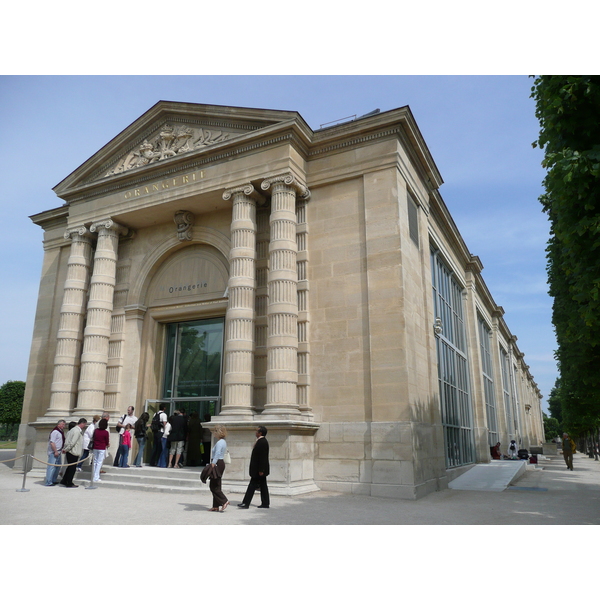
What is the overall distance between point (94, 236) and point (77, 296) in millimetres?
2623

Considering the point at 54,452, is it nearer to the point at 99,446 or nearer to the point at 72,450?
the point at 72,450

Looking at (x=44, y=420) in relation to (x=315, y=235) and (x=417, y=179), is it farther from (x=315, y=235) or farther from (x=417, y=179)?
(x=417, y=179)

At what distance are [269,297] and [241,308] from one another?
944 mm

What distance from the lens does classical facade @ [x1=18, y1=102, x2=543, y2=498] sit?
14.3 m

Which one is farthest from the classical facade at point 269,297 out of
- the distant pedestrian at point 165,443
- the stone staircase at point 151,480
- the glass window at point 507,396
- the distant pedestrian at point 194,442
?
the glass window at point 507,396

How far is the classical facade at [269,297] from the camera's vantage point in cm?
1426

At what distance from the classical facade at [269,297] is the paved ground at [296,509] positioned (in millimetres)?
1349

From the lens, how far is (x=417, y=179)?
60.5 ft

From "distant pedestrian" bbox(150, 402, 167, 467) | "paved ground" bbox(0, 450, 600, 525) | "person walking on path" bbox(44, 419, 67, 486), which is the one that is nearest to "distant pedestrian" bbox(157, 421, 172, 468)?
"distant pedestrian" bbox(150, 402, 167, 467)

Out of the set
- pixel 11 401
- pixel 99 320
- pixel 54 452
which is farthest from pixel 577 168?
pixel 11 401

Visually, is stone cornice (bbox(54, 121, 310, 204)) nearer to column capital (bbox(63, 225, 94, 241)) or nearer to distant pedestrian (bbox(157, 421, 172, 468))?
column capital (bbox(63, 225, 94, 241))

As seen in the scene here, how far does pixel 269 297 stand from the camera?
15.5m
